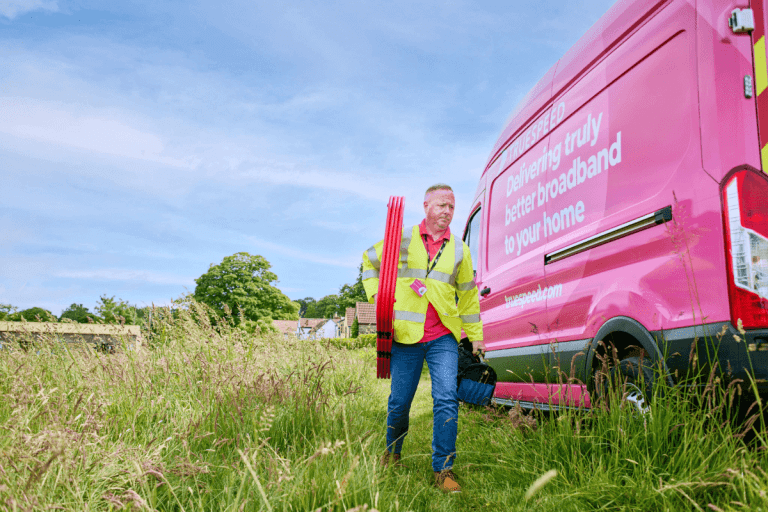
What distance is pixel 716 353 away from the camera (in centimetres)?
226

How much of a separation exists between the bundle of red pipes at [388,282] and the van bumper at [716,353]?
147cm

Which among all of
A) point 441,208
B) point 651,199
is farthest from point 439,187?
point 651,199

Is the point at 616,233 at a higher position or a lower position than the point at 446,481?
higher

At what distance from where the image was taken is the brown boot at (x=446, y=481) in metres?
2.99

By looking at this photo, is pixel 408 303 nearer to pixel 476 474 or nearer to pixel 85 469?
pixel 476 474

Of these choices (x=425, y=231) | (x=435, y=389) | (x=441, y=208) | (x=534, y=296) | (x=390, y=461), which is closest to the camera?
(x=390, y=461)

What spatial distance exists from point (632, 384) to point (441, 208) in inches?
59.8

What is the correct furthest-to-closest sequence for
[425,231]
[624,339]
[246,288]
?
[246,288] → [425,231] → [624,339]

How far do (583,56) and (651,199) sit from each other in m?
1.41

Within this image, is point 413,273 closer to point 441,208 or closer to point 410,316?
point 410,316

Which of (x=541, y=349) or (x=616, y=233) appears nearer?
(x=616, y=233)

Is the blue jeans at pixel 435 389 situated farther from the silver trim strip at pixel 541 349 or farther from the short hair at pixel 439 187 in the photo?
the short hair at pixel 439 187

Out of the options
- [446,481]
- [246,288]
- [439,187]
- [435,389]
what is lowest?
[446,481]

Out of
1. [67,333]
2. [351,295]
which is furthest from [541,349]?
[351,295]
